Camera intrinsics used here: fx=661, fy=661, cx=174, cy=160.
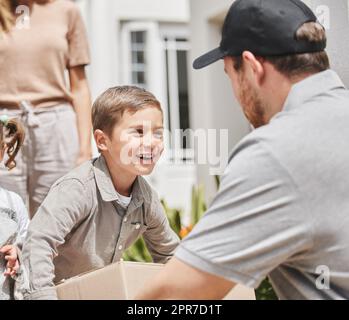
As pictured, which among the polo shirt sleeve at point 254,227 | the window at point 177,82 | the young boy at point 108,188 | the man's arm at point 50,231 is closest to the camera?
the polo shirt sleeve at point 254,227

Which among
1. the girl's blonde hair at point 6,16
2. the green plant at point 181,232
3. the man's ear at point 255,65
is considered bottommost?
the green plant at point 181,232

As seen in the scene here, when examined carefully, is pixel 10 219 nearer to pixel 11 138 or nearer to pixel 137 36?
pixel 11 138

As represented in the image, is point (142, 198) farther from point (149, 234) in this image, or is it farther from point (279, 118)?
point (279, 118)

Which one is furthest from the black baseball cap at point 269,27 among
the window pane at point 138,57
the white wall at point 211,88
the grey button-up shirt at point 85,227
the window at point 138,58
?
the window pane at point 138,57

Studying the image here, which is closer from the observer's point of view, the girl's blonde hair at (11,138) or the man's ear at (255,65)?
the man's ear at (255,65)

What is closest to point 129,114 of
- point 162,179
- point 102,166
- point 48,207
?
point 102,166

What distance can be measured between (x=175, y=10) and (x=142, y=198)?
13.6 ft

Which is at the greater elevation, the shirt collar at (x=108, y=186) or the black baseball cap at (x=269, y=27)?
the black baseball cap at (x=269, y=27)

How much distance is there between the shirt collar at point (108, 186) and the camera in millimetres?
1231

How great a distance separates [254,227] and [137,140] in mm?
432

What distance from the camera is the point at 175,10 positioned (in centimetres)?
527

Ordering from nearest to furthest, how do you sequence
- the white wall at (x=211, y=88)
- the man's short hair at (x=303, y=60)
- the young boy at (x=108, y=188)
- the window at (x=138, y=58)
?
the man's short hair at (x=303, y=60), the young boy at (x=108, y=188), the white wall at (x=211, y=88), the window at (x=138, y=58)

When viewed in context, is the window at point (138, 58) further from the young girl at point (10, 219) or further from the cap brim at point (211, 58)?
the cap brim at point (211, 58)

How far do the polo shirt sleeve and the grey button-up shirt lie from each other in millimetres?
339
